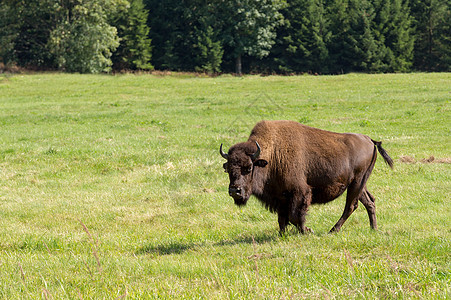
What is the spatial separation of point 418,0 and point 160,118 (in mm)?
57155

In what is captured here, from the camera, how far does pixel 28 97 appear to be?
3634 cm

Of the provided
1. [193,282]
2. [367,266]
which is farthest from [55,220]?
[367,266]

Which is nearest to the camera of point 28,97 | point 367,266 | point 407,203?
point 367,266

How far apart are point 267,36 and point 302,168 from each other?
59732mm

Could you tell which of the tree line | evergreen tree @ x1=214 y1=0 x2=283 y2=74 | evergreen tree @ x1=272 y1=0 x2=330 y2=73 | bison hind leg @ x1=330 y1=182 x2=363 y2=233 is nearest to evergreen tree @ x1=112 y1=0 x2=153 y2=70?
the tree line

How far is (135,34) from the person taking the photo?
64938mm

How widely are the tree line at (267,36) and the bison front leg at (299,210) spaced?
5352cm

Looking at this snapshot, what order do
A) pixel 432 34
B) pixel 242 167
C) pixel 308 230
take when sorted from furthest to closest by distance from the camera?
pixel 432 34 → pixel 308 230 → pixel 242 167

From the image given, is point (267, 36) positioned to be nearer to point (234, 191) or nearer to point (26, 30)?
point (26, 30)

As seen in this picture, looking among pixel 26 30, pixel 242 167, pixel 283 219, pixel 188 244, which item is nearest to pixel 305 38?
pixel 26 30

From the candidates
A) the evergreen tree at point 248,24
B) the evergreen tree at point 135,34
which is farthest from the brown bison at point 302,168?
the evergreen tree at point 135,34

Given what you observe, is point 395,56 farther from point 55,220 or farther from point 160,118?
point 55,220

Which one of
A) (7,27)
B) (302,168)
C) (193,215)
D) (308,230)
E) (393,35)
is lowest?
(193,215)

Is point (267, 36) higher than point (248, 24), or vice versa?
point (248, 24)
